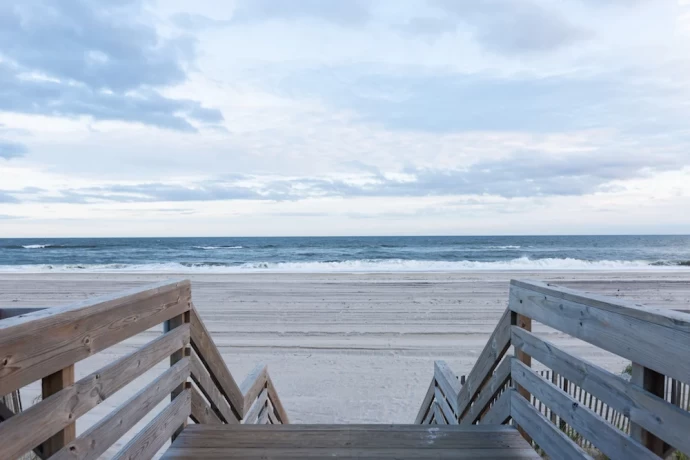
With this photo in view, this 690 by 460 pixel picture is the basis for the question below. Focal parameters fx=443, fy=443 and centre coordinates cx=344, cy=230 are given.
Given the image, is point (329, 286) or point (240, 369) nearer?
point (240, 369)

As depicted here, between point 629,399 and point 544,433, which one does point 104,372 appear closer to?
point 629,399

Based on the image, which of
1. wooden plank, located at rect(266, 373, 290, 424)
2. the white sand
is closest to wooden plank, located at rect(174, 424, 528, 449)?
wooden plank, located at rect(266, 373, 290, 424)

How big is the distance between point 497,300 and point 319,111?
18.1 meters

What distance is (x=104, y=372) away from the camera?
5.40 ft

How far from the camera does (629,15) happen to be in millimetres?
8891

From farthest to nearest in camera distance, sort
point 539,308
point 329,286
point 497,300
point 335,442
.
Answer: point 329,286 → point 497,300 → point 335,442 → point 539,308

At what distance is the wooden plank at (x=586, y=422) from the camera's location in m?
1.51

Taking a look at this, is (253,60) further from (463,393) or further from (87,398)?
(87,398)

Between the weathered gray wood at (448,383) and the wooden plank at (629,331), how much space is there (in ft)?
5.87

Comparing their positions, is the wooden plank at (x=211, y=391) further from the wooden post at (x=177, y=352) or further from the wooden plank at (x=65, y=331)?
the wooden plank at (x=65, y=331)

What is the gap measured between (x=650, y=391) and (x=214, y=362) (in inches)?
94.0

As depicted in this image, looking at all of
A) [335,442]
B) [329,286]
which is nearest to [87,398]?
[335,442]

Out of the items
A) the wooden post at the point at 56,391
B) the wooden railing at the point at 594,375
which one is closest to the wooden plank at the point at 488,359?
the wooden railing at the point at 594,375

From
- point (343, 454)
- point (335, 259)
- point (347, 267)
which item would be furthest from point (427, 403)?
point (335, 259)
